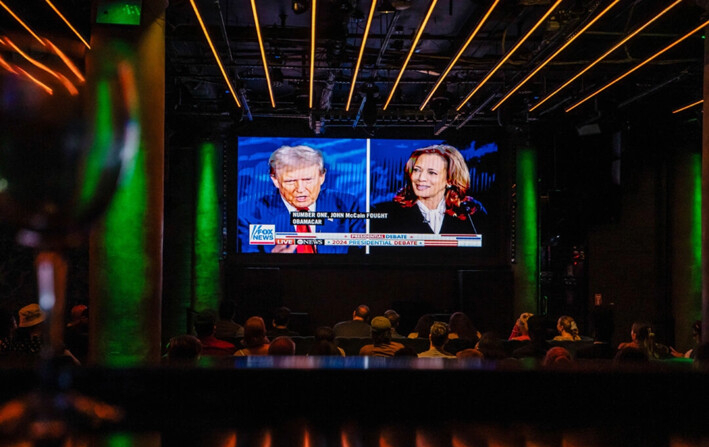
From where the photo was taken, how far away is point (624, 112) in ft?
32.7

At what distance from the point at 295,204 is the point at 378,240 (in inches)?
60.8

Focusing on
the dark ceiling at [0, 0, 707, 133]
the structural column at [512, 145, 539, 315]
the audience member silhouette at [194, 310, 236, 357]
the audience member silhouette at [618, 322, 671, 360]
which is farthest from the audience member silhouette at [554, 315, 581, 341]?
the structural column at [512, 145, 539, 315]

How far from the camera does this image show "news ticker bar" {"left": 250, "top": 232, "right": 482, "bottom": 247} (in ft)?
35.2

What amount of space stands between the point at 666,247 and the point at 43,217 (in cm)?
1180

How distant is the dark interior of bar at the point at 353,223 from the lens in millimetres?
851

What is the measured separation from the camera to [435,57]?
8.16m

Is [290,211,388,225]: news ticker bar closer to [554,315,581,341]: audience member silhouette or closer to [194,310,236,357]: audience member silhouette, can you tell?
[554,315,581,341]: audience member silhouette

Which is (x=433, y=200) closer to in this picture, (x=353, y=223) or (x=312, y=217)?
(x=353, y=223)

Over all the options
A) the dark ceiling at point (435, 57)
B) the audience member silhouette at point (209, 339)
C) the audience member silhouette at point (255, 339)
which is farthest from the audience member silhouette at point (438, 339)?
the dark ceiling at point (435, 57)

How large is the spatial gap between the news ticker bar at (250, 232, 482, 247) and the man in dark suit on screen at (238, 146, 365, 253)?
0.07 meters

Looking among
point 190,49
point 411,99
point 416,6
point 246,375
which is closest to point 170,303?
point 190,49

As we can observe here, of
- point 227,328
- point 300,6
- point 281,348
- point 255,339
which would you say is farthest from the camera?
point 300,6

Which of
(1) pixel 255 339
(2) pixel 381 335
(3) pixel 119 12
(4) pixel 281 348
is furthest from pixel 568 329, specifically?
(3) pixel 119 12

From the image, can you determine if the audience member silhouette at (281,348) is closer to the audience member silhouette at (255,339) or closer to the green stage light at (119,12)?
the audience member silhouette at (255,339)
